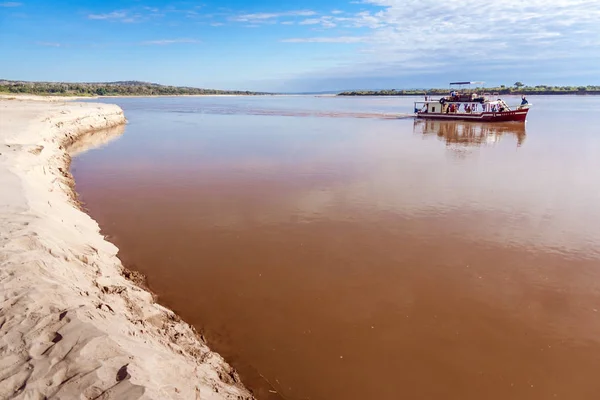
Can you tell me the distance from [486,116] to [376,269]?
139 ft

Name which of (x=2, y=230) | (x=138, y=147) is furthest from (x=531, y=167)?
(x=138, y=147)

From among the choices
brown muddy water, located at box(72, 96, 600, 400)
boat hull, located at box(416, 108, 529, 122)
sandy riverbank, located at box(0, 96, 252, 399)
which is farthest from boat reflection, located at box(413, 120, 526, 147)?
sandy riverbank, located at box(0, 96, 252, 399)

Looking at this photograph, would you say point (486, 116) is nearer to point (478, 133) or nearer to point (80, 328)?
point (478, 133)

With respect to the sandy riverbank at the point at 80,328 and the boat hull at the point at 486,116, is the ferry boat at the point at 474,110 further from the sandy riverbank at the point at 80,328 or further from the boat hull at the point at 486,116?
the sandy riverbank at the point at 80,328

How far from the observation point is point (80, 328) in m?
4.54

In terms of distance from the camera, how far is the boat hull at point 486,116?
41969 millimetres

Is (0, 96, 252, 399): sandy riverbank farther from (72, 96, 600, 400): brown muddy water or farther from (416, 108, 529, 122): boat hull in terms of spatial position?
(416, 108, 529, 122): boat hull

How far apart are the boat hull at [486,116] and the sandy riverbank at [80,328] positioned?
44316mm

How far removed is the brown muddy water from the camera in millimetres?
5809

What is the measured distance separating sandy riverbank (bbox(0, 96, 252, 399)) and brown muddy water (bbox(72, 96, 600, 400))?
0.80m

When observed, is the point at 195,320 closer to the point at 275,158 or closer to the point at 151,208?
the point at 151,208

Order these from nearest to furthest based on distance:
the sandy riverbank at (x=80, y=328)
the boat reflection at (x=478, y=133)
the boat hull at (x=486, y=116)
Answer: the sandy riverbank at (x=80, y=328) < the boat reflection at (x=478, y=133) < the boat hull at (x=486, y=116)

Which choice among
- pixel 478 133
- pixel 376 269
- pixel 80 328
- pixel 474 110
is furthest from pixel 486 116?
pixel 80 328

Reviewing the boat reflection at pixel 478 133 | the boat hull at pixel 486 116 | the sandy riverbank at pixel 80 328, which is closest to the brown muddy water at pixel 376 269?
the sandy riverbank at pixel 80 328
